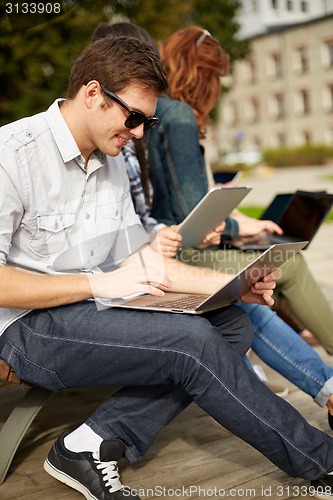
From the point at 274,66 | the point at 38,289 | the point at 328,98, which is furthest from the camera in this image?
the point at 274,66

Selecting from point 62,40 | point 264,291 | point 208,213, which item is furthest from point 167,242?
point 62,40

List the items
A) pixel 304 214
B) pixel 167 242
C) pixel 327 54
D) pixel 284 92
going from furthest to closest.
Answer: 1. pixel 284 92
2. pixel 327 54
3. pixel 304 214
4. pixel 167 242

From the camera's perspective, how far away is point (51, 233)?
2145 millimetres

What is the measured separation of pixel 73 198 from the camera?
2.21 metres

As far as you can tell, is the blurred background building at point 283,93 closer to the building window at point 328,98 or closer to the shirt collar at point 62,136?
the building window at point 328,98

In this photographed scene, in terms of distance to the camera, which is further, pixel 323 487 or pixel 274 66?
pixel 274 66

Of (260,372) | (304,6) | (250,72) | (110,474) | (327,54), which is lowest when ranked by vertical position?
(250,72)

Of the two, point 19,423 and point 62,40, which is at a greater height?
point 19,423

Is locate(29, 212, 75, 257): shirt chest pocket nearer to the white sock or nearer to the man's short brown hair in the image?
the man's short brown hair

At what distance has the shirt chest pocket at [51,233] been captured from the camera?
212 cm

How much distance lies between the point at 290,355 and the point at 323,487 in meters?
0.67

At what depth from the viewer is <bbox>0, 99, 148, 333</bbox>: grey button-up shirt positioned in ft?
6.63

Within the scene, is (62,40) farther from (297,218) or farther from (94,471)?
(94,471)

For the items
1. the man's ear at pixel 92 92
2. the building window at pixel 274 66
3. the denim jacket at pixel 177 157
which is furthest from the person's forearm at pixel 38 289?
the building window at pixel 274 66
